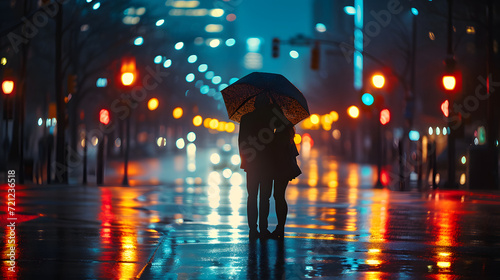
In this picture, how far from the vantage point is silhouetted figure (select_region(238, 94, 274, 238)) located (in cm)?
1237

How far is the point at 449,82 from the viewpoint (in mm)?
29766

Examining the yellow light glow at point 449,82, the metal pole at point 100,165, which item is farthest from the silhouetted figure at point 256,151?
the metal pole at point 100,165

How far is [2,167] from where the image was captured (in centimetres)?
4609

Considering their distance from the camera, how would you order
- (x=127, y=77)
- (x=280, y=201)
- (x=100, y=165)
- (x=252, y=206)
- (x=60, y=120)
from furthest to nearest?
(x=60, y=120)
(x=127, y=77)
(x=100, y=165)
(x=280, y=201)
(x=252, y=206)

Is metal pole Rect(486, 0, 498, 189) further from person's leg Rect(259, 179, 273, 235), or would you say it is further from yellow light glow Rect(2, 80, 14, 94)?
person's leg Rect(259, 179, 273, 235)

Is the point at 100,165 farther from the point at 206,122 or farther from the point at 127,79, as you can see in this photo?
the point at 206,122

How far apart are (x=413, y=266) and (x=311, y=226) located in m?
5.11

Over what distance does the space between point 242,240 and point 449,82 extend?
737 inches

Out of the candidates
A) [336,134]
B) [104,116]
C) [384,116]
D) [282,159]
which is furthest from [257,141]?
[336,134]

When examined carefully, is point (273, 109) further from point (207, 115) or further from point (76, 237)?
point (207, 115)

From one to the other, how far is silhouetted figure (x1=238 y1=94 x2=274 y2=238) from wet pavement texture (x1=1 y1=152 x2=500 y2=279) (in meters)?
0.50

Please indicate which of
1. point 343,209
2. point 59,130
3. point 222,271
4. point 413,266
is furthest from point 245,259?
point 59,130

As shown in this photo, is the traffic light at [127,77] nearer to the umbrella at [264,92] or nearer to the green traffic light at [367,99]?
the green traffic light at [367,99]

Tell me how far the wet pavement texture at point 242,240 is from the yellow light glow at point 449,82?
26.3 ft
